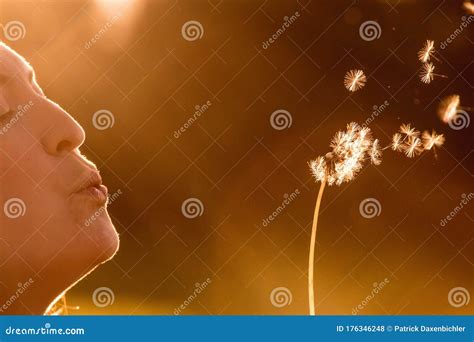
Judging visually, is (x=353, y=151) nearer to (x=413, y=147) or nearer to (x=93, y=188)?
(x=413, y=147)

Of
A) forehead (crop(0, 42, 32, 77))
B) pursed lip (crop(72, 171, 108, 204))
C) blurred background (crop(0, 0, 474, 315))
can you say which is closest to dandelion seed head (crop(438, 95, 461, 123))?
blurred background (crop(0, 0, 474, 315))

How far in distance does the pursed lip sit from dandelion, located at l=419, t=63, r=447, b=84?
1486 mm

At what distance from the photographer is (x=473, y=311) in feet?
8.00

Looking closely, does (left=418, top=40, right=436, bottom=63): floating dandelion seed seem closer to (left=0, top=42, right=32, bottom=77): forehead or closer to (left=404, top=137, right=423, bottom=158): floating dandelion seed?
(left=404, top=137, right=423, bottom=158): floating dandelion seed

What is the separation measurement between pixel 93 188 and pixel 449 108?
5.21 feet

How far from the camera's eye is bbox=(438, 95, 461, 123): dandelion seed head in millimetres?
2471

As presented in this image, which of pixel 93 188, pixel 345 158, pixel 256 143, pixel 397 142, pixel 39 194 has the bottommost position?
pixel 39 194

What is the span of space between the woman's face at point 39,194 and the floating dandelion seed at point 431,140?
1.43 meters

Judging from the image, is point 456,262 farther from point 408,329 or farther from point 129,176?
point 129,176

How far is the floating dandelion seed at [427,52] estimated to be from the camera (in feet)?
8.16

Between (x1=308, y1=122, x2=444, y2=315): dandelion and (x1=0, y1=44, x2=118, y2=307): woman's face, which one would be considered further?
(x1=308, y1=122, x2=444, y2=315): dandelion

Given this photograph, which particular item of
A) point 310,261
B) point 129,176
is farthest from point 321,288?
point 129,176

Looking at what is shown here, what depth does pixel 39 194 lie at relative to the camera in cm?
208

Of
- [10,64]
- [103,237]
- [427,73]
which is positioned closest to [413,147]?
[427,73]
